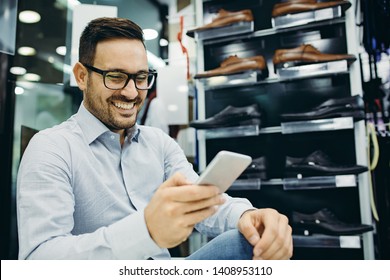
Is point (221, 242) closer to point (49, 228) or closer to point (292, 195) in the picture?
point (49, 228)

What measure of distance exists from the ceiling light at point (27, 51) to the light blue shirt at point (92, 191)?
0.61m

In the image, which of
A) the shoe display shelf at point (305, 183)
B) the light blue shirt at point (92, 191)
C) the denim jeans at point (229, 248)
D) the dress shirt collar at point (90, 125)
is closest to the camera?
the light blue shirt at point (92, 191)

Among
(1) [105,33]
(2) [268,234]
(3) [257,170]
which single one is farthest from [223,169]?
(3) [257,170]

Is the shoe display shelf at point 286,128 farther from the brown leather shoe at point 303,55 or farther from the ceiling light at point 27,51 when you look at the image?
the ceiling light at point 27,51

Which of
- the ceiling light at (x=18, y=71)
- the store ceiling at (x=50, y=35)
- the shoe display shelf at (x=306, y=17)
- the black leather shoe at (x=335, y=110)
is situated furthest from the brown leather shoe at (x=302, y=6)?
the ceiling light at (x=18, y=71)

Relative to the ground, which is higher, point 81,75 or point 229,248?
point 81,75

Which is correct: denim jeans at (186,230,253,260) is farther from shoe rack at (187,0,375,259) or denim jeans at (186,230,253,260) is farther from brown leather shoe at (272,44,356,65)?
brown leather shoe at (272,44,356,65)

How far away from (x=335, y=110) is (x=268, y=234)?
959 mm

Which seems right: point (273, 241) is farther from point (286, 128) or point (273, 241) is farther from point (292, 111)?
point (292, 111)

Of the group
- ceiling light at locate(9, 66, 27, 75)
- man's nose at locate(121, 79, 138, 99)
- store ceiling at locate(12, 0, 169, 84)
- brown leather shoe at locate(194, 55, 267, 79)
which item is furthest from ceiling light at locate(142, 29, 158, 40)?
ceiling light at locate(9, 66, 27, 75)

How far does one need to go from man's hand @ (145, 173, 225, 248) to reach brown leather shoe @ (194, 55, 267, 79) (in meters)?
1.12

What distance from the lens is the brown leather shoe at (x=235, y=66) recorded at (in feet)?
5.24

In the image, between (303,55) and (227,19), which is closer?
(303,55)

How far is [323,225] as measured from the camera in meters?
1.40
